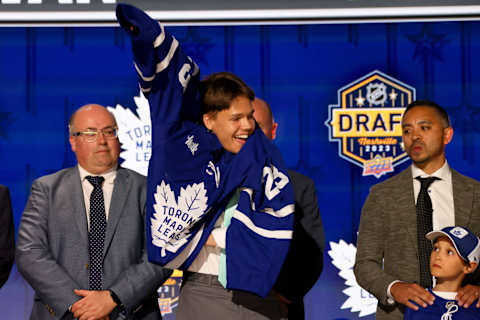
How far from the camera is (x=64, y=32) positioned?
372cm

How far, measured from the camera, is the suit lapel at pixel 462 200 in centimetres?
248

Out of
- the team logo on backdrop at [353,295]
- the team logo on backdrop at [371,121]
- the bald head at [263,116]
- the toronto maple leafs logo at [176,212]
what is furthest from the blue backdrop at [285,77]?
the toronto maple leafs logo at [176,212]

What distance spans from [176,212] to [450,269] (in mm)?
1149

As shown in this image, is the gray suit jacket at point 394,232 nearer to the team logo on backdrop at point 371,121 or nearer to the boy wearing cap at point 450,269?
the boy wearing cap at point 450,269

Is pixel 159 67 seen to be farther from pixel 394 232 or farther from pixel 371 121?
pixel 371 121

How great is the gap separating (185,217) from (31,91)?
2.23m

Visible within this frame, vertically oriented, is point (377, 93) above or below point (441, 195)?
above

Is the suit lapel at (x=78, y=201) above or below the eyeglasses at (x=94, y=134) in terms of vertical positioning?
below

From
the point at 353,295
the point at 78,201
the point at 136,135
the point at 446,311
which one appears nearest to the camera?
the point at 446,311

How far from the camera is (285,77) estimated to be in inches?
145

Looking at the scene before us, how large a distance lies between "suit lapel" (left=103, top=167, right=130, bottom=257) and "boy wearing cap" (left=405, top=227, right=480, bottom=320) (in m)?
1.27

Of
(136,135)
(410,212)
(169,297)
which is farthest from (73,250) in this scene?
(410,212)

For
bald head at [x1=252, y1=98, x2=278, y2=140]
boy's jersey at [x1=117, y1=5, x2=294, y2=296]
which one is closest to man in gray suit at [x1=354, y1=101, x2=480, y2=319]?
bald head at [x1=252, y1=98, x2=278, y2=140]

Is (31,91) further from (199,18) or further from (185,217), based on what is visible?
(185,217)
